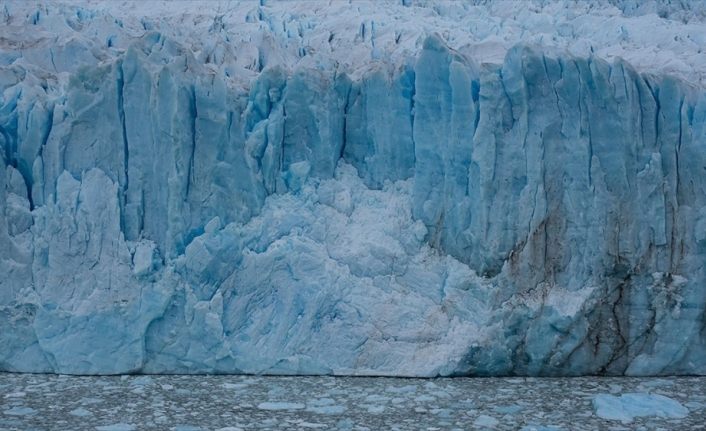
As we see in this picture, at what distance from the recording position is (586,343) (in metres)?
4.63

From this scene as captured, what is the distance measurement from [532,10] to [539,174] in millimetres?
2447

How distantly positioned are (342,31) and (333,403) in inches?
119

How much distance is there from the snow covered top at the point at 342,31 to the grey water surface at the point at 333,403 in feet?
5.91

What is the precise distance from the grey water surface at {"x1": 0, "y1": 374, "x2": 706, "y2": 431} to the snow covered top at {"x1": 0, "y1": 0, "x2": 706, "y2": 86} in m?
1.80

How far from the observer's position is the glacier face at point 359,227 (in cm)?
464

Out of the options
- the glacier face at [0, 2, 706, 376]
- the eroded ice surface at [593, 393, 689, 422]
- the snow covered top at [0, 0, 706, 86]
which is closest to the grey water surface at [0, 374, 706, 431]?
the eroded ice surface at [593, 393, 689, 422]

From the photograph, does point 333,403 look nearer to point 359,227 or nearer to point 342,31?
point 359,227

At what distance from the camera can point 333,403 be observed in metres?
4.18

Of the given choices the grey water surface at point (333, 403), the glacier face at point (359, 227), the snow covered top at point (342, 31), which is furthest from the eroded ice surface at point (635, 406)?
the snow covered top at point (342, 31)

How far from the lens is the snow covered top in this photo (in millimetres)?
5398

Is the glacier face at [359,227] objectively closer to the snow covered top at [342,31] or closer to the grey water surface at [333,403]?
the grey water surface at [333,403]

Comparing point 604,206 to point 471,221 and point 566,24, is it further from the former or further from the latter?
point 566,24

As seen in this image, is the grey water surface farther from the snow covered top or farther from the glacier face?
the snow covered top

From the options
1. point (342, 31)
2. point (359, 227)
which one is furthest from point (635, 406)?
point (342, 31)
